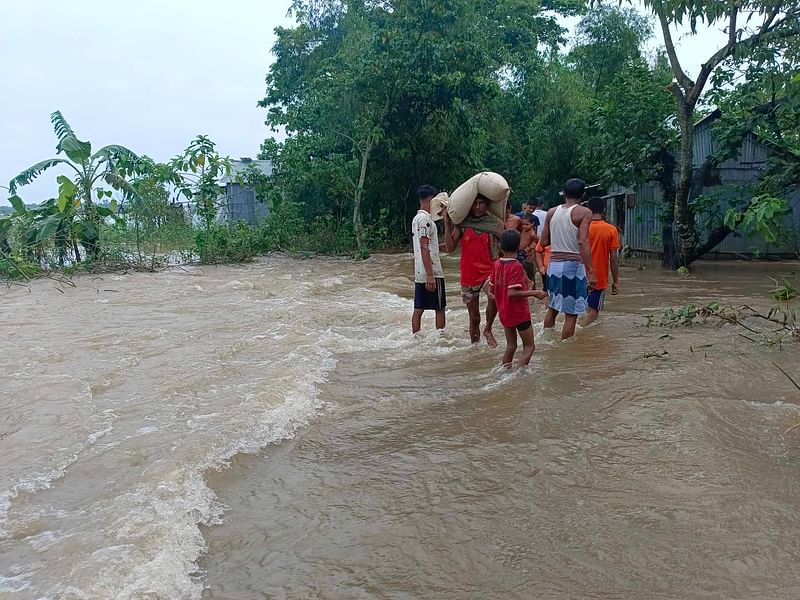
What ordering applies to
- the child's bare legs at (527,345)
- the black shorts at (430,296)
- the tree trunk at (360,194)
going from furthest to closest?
1. the tree trunk at (360,194)
2. the black shorts at (430,296)
3. the child's bare legs at (527,345)

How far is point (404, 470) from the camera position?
368 cm

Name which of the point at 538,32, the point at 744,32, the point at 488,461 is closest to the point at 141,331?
the point at 488,461

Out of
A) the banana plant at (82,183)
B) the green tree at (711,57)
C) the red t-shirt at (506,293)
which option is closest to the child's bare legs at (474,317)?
the red t-shirt at (506,293)

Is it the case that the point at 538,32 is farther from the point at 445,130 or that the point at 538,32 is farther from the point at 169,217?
the point at 169,217

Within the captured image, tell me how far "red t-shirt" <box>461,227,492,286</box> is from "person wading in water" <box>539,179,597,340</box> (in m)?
0.59

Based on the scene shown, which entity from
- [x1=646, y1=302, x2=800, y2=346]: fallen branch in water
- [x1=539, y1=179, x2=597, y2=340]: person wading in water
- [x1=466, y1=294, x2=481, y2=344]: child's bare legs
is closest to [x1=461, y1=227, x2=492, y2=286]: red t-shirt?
[x1=466, y1=294, x2=481, y2=344]: child's bare legs

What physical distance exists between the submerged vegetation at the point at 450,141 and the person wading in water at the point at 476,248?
2796 mm

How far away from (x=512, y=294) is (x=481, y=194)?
1359mm

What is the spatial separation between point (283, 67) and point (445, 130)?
46.7 feet

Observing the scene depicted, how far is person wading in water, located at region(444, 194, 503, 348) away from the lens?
6.48m

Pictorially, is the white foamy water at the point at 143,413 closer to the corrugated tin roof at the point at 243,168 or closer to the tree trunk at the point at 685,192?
the tree trunk at the point at 685,192

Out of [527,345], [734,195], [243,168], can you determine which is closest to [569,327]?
[527,345]

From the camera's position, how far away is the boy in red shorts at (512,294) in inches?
211

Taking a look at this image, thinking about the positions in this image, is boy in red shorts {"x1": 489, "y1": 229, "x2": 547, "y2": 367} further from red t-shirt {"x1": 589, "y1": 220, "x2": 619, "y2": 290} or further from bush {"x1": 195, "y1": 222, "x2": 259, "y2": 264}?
bush {"x1": 195, "y1": 222, "x2": 259, "y2": 264}
